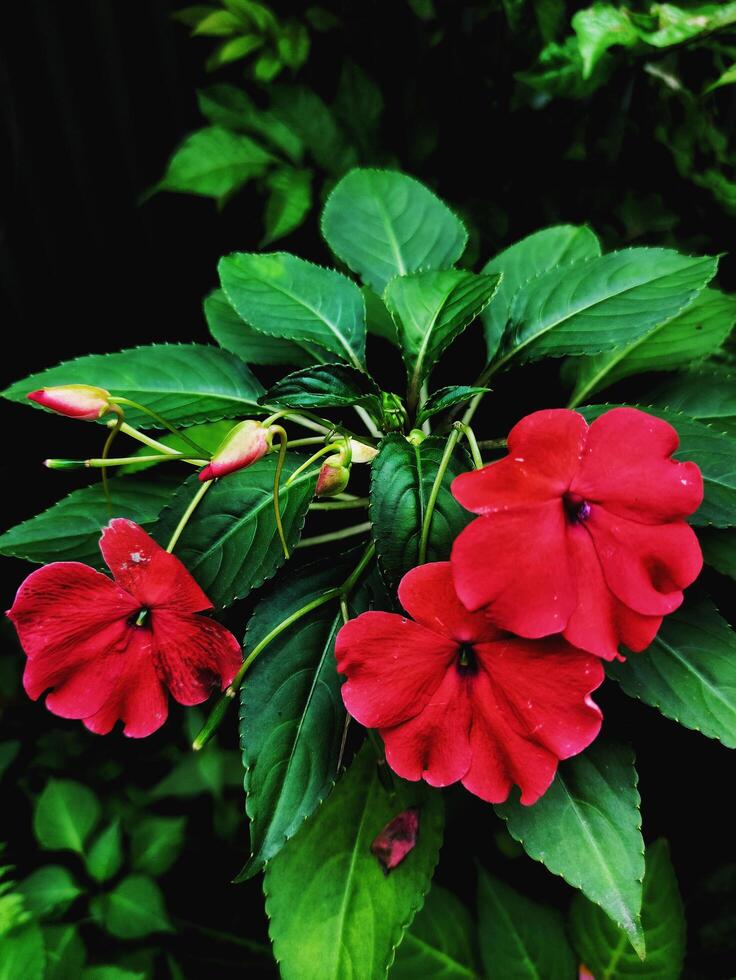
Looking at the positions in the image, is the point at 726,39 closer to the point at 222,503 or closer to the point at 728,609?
the point at 728,609

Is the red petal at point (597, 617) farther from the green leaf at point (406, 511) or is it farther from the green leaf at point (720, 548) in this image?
the green leaf at point (720, 548)

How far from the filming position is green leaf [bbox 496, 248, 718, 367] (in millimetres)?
767

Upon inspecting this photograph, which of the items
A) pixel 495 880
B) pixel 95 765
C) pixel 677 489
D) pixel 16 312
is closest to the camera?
pixel 677 489

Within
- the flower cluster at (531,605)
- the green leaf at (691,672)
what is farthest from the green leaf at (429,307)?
the green leaf at (691,672)

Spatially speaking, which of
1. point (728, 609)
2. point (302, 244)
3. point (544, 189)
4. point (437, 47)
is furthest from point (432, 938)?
point (437, 47)

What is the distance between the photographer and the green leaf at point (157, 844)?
1041 mm

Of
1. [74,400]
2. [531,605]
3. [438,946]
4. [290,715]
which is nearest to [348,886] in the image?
[290,715]

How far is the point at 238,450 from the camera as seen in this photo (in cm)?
53

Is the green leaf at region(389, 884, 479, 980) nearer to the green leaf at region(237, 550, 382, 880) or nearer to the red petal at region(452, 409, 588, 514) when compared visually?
the green leaf at region(237, 550, 382, 880)

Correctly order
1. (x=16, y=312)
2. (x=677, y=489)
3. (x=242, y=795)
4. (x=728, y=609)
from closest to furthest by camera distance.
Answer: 1. (x=677, y=489)
2. (x=728, y=609)
3. (x=242, y=795)
4. (x=16, y=312)

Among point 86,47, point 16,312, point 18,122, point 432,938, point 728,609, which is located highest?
point 86,47

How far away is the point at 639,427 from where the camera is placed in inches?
21.5

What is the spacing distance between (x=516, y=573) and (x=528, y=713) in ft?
0.39

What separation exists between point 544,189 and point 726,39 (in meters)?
0.35
